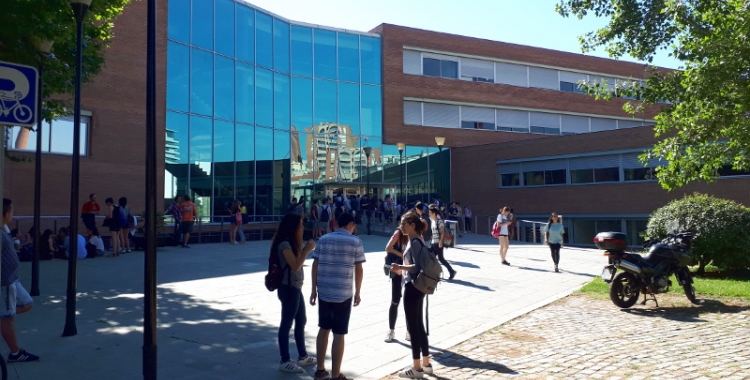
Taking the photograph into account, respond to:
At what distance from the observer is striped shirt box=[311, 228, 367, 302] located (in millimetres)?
5484

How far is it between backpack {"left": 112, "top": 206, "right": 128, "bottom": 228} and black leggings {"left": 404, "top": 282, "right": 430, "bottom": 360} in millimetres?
11736

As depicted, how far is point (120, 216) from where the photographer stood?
15.6 m

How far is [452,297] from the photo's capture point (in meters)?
10.6

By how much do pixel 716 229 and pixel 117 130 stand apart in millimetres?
19932

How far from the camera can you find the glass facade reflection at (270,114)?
83.2 ft

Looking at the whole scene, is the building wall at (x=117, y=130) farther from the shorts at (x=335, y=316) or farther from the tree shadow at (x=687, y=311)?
the tree shadow at (x=687, y=311)

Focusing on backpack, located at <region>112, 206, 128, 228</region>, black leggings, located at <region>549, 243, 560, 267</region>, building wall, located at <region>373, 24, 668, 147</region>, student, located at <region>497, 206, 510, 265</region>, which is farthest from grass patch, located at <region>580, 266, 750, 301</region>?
building wall, located at <region>373, 24, 668, 147</region>

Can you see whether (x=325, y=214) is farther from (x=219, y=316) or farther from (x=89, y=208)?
(x=219, y=316)

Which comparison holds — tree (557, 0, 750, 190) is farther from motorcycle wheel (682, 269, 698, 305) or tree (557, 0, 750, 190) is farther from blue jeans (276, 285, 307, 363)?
blue jeans (276, 285, 307, 363)

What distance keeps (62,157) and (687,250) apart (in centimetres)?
1958

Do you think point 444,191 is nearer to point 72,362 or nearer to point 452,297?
point 452,297

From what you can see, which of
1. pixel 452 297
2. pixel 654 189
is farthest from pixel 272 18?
pixel 452 297

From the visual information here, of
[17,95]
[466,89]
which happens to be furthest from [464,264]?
[466,89]

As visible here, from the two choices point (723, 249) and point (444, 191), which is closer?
point (723, 249)
